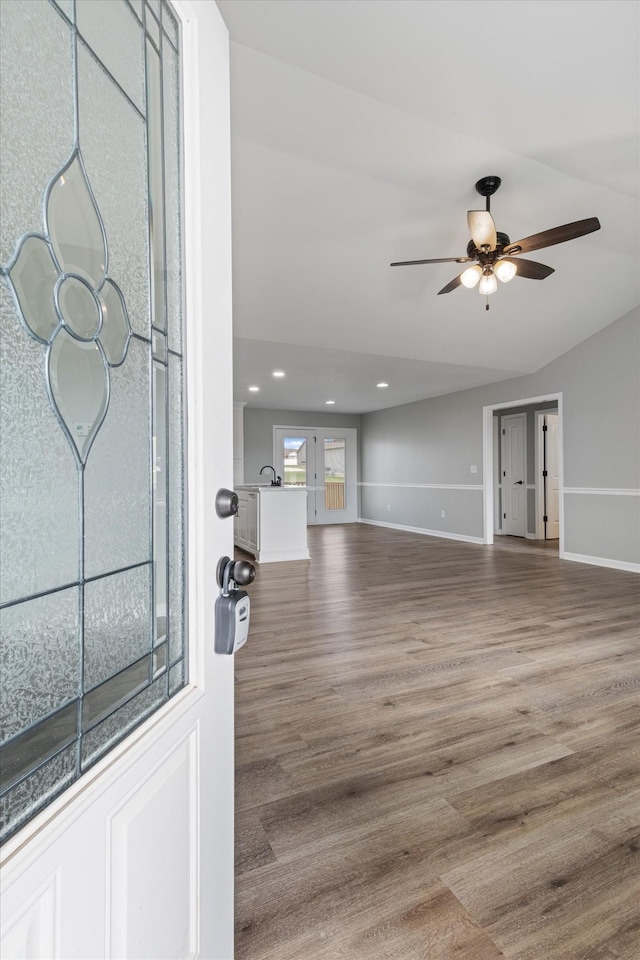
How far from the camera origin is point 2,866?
1.51 feet

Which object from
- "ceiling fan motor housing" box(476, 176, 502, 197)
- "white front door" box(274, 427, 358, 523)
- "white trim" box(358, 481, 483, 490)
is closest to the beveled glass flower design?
"ceiling fan motor housing" box(476, 176, 502, 197)

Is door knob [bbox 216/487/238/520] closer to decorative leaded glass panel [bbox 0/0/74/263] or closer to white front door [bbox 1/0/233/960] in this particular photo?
white front door [bbox 1/0/233/960]

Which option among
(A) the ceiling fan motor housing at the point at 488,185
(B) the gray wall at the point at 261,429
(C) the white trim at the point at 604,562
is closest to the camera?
(A) the ceiling fan motor housing at the point at 488,185

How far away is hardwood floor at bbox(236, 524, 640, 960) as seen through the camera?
1.20 meters

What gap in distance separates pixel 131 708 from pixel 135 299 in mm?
626

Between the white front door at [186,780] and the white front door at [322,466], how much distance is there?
9267mm

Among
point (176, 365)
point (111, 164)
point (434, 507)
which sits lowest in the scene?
point (434, 507)

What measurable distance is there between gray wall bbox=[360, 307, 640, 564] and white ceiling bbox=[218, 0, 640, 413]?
0.46 metres

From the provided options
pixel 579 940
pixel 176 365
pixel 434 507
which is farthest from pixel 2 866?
pixel 434 507

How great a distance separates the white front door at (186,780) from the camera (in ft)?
1.73

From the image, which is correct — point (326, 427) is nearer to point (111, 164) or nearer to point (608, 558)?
point (608, 558)

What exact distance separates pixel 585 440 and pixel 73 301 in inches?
260

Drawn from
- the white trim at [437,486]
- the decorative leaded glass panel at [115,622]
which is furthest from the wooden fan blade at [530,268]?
the white trim at [437,486]

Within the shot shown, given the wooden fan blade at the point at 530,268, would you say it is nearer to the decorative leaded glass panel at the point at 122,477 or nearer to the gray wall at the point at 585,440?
the gray wall at the point at 585,440
